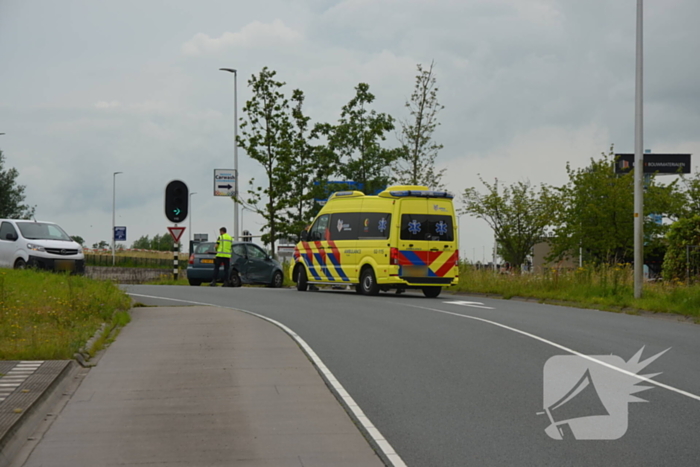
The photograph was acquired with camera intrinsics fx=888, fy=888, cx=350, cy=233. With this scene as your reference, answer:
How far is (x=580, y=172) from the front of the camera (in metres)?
46.1

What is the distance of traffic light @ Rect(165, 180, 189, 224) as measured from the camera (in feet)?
83.2

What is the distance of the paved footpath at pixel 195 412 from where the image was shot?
21.9 ft

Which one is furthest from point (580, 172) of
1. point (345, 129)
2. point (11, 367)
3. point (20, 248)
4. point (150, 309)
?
point (11, 367)

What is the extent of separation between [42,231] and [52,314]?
13709 mm

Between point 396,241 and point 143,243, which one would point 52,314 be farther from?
point 143,243

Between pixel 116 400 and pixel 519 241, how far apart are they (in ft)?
113

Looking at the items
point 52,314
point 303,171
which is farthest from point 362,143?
point 52,314

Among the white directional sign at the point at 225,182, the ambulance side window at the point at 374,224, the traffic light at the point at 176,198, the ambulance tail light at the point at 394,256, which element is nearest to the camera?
the ambulance tail light at the point at 394,256

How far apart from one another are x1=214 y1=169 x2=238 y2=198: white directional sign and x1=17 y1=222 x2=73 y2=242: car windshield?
13.3 m

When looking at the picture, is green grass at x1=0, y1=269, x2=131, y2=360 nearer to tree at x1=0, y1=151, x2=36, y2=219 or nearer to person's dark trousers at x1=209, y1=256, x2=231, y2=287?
person's dark trousers at x1=209, y1=256, x2=231, y2=287

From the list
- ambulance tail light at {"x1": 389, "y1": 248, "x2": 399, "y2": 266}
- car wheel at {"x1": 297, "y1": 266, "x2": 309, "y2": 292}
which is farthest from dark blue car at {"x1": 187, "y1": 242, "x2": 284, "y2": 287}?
ambulance tail light at {"x1": 389, "y1": 248, "x2": 399, "y2": 266}

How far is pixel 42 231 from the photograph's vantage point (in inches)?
1056

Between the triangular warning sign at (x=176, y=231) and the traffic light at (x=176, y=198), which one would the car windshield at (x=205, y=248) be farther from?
the traffic light at (x=176, y=198)

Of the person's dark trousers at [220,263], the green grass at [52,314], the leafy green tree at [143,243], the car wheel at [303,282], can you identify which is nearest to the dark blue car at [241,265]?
the person's dark trousers at [220,263]
